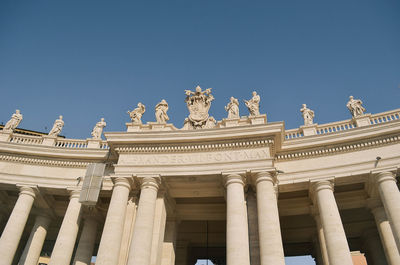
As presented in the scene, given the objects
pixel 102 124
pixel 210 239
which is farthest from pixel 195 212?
pixel 102 124

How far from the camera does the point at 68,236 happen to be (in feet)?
75.6

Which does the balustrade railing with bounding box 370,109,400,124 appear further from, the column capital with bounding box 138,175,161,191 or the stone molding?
the column capital with bounding box 138,175,161,191

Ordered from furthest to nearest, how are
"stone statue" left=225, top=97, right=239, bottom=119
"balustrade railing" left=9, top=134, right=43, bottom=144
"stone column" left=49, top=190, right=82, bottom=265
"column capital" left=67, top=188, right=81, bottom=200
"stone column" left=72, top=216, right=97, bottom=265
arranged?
"balustrade railing" left=9, top=134, right=43, bottom=144
"stone statue" left=225, top=97, right=239, bottom=119
"column capital" left=67, top=188, right=81, bottom=200
"stone column" left=72, top=216, right=97, bottom=265
"stone column" left=49, top=190, right=82, bottom=265

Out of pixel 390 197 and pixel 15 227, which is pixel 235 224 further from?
pixel 15 227

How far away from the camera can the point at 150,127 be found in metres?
26.6

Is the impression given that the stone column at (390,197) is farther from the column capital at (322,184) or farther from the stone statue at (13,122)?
the stone statue at (13,122)

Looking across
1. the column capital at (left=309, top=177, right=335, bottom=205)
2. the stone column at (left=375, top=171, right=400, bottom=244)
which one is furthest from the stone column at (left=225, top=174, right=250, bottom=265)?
the stone column at (left=375, top=171, right=400, bottom=244)

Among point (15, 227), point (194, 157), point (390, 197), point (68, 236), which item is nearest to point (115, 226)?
point (68, 236)

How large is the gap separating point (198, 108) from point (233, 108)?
10.2 feet

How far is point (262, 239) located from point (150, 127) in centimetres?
1318

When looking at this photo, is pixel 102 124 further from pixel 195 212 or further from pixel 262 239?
pixel 262 239

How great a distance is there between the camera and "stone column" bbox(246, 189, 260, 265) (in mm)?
19953

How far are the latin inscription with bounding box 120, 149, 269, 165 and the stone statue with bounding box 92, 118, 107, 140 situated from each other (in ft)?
22.5

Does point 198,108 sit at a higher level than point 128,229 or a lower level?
higher
